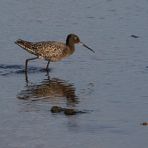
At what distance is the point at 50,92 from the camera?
599 inches

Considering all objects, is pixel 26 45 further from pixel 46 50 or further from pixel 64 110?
pixel 64 110

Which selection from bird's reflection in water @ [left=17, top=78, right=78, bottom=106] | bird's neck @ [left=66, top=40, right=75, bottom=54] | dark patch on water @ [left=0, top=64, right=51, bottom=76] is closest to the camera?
bird's reflection in water @ [left=17, top=78, right=78, bottom=106]

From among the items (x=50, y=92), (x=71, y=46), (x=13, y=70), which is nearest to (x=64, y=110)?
(x=50, y=92)

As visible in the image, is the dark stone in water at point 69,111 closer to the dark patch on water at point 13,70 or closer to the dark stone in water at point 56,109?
the dark stone in water at point 56,109

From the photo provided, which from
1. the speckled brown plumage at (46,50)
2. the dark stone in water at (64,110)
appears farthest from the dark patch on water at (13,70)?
the dark stone in water at (64,110)

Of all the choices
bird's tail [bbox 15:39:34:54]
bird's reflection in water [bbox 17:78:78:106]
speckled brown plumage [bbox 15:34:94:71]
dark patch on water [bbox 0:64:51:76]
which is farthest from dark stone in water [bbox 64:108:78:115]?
bird's tail [bbox 15:39:34:54]

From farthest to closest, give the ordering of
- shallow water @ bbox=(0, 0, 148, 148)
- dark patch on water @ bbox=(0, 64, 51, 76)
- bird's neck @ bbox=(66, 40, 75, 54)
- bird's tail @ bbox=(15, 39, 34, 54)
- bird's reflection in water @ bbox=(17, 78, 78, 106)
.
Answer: bird's neck @ bbox=(66, 40, 75, 54) → bird's tail @ bbox=(15, 39, 34, 54) → dark patch on water @ bbox=(0, 64, 51, 76) → bird's reflection in water @ bbox=(17, 78, 78, 106) → shallow water @ bbox=(0, 0, 148, 148)

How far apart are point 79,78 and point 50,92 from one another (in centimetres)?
114

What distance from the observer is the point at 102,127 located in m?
12.2

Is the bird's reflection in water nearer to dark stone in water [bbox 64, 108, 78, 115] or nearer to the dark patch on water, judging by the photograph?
dark stone in water [bbox 64, 108, 78, 115]

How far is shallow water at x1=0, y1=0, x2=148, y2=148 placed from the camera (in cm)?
1180

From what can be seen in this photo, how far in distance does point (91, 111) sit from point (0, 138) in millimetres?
2271

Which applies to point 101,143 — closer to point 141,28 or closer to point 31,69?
point 31,69

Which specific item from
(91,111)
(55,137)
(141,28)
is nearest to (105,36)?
(141,28)
